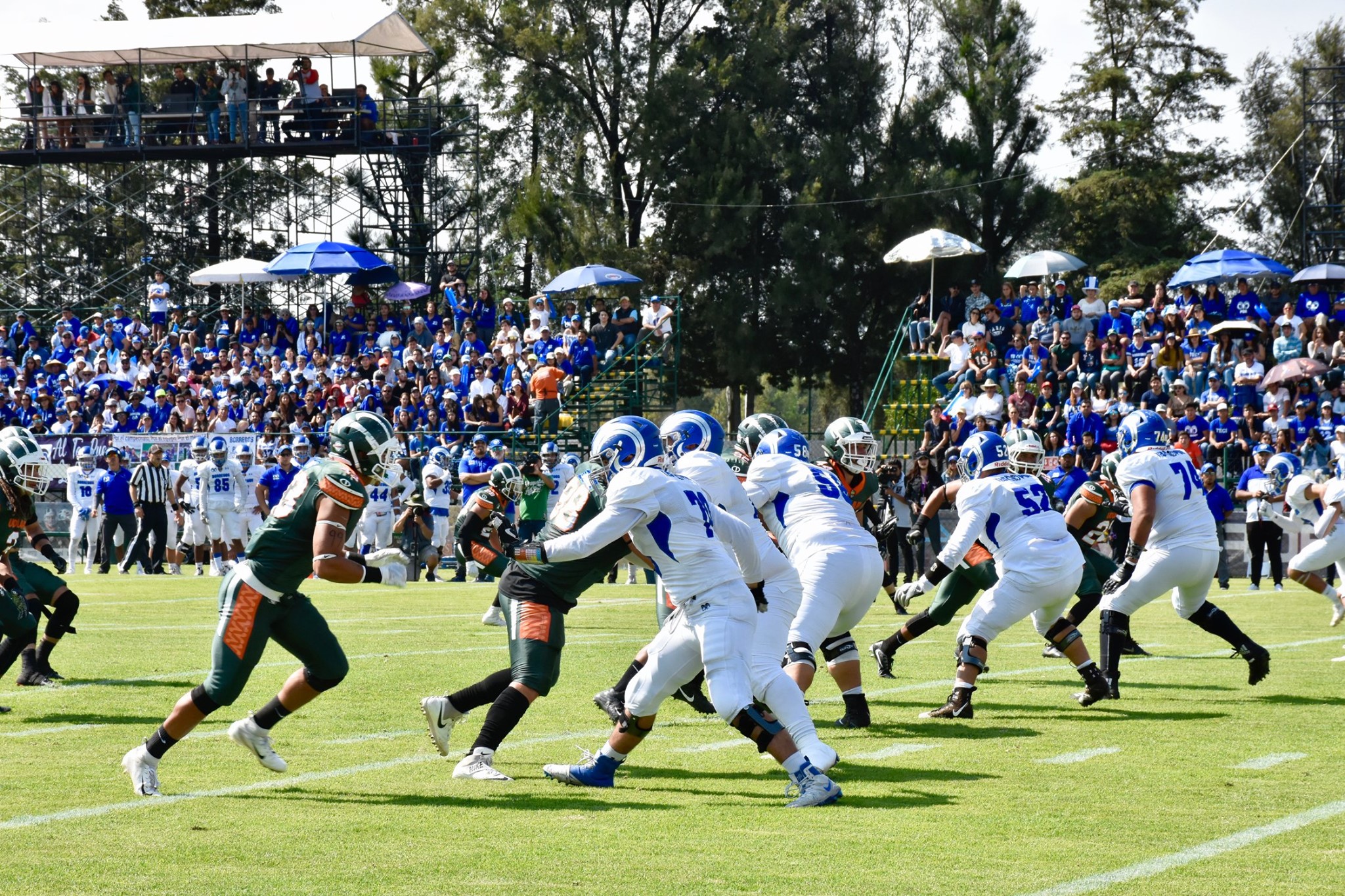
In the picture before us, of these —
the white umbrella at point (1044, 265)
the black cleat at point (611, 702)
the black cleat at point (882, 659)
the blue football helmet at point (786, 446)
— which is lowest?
the black cleat at point (882, 659)

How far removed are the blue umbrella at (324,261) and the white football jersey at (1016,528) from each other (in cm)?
2182

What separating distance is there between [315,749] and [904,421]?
63.8ft

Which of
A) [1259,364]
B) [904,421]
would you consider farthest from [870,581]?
[904,421]

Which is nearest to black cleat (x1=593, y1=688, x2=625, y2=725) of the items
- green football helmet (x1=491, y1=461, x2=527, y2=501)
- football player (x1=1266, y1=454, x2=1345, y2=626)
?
green football helmet (x1=491, y1=461, x2=527, y2=501)

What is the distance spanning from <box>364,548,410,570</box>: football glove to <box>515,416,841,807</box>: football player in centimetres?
A: 52

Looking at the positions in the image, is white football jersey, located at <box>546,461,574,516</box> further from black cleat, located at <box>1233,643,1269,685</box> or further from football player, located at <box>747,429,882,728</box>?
football player, located at <box>747,429,882,728</box>

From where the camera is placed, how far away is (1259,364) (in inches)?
862

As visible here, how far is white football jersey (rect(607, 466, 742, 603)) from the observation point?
657cm

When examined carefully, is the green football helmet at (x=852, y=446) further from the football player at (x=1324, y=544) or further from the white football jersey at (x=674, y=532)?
the football player at (x=1324, y=544)

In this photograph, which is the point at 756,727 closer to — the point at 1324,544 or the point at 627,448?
the point at 627,448

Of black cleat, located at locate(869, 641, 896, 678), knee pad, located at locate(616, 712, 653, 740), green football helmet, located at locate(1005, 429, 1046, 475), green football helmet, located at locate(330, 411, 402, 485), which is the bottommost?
black cleat, located at locate(869, 641, 896, 678)

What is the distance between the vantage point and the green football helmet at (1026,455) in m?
10.0

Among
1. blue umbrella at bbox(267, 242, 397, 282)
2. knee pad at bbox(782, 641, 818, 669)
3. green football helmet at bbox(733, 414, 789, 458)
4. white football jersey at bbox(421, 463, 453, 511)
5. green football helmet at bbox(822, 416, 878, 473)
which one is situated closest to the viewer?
knee pad at bbox(782, 641, 818, 669)

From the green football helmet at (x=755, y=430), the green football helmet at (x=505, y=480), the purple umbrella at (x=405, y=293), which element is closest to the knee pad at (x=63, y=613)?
the green football helmet at (x=505, y=480)
